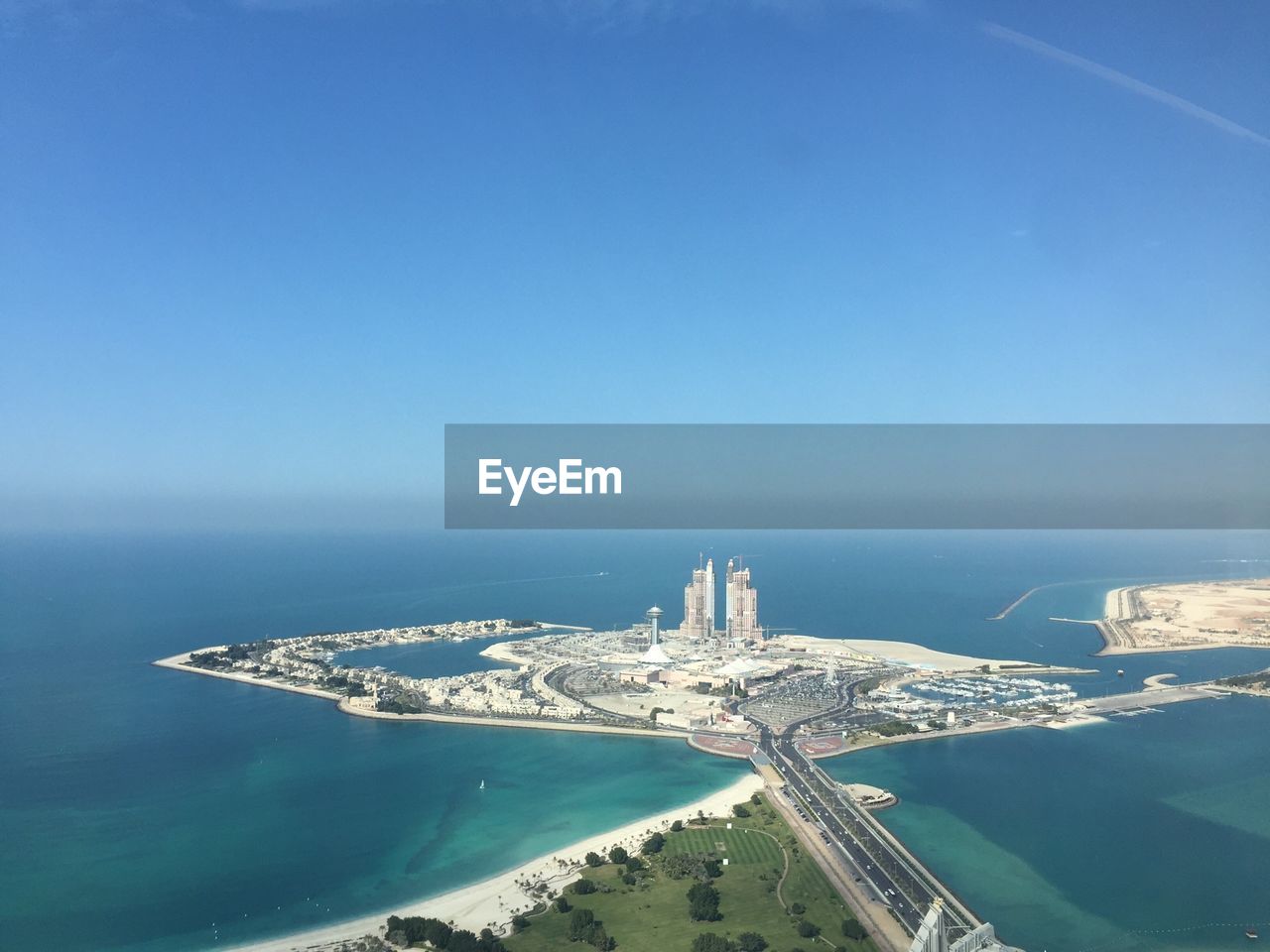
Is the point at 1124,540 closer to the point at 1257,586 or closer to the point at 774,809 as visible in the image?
the point at 1257,586

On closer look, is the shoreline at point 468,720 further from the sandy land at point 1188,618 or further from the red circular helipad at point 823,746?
the sandy land at point 1188,618

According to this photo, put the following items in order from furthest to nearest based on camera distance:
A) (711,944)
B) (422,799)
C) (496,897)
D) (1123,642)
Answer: (1123,642)
(422,799)
(496,897)
(711,944)

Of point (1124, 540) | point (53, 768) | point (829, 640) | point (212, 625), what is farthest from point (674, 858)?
point (1124, 540)

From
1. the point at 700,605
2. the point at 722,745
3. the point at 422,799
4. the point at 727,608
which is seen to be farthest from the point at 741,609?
the point at 422,799

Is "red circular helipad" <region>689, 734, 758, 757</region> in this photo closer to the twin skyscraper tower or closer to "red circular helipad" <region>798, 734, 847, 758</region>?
"red circular helipad" <region>798, 734, 847, 758</region>

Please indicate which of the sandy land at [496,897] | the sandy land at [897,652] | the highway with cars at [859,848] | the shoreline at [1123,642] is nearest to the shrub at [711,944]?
the highway with cars at [859,848]

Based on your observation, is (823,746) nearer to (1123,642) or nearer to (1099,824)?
(1099,824)

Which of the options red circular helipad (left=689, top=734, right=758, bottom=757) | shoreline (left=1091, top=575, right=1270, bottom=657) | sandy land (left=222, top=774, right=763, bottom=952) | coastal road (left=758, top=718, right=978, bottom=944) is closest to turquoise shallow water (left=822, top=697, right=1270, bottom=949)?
coastal road (left=758, top=718, right=978, bottom=944)
